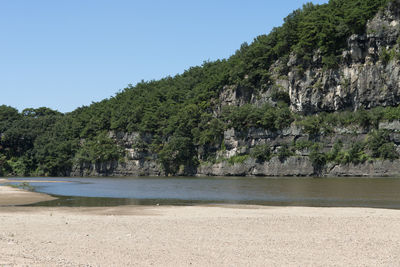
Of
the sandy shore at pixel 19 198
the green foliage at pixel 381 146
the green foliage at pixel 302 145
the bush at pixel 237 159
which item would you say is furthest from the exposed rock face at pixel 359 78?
the sandy shore at pixel 19 198

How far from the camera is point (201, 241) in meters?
16.7

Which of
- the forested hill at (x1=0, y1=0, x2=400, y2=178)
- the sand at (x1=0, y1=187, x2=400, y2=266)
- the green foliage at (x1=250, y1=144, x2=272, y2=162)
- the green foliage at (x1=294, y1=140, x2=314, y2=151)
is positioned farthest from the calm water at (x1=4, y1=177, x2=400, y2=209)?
the green foliage at (x1=250, y1=144, x2=272, y2=162)

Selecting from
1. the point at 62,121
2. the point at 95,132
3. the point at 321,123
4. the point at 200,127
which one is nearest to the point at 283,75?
the point at 321,123

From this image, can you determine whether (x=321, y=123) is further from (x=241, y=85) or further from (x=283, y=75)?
(x=241, y=85)

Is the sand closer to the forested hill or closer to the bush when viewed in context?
the forested hill

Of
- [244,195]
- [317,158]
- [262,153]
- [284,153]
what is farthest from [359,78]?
[244,195]

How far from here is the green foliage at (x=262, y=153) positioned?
10731 centimetres

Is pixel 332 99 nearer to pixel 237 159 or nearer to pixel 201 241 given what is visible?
pixel 237 159

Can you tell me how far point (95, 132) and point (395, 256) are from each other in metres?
151

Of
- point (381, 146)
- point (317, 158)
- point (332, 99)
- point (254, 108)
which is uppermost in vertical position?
point (332, 99)

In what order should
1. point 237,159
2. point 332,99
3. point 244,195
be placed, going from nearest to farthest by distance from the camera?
point 244,195 < point 332,99 < point 237,159

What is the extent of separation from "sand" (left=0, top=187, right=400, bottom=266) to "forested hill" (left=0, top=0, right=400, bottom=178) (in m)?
75.7

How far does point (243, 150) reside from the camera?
4510 inches

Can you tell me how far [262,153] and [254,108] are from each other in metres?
15.2
